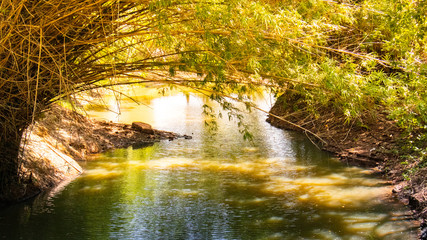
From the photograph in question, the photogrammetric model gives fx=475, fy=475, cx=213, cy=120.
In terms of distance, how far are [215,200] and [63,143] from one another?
4059 millimetres

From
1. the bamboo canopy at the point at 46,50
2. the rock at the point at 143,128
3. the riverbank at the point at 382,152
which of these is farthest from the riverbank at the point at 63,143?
the riverbank at the point at 382,152

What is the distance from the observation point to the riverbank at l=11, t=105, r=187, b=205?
6.92 meters

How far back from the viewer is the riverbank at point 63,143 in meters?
6.92

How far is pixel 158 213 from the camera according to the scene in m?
6.01

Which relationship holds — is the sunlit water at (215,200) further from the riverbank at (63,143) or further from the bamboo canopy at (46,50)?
the bamboo canopy at (46,50)

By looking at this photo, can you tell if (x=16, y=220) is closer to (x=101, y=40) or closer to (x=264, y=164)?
(x=101, y=40)

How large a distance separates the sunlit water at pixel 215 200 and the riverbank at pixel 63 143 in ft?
0.98

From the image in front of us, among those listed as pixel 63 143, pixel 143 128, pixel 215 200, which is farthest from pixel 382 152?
pixel 63 143

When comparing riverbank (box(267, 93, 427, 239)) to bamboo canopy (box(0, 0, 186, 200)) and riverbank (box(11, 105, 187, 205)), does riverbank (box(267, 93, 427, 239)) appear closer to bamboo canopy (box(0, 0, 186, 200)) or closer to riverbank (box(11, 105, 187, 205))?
bamboo canopy (box(0, 0, 186, 200))

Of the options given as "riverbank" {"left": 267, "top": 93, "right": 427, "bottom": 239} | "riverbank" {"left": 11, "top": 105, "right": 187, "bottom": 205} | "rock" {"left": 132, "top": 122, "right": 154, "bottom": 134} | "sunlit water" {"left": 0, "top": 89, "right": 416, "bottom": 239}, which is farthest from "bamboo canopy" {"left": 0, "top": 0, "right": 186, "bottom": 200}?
"rock" {"left": 132, "top": 122, "right": 154, "bottom": 134}

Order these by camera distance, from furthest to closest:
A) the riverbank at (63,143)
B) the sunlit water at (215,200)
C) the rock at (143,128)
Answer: the rock at (143,128) → the riverbank at (63,143) → the sunlit water at (215,200)

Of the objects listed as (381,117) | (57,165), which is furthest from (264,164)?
(57,165)

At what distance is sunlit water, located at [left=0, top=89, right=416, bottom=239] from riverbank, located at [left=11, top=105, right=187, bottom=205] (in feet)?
0.98

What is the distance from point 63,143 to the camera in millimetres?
9250
